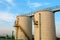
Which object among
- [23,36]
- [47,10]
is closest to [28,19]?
[23,36]

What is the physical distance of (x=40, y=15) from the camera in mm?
29688

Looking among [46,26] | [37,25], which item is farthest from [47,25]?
[37,25]

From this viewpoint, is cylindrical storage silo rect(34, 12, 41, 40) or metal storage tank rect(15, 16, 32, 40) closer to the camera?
cylindrical storage silo rect(34, 12, 41, 40)

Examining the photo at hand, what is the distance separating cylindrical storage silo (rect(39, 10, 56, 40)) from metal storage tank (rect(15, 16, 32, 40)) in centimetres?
717

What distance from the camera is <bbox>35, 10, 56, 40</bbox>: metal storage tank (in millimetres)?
28453

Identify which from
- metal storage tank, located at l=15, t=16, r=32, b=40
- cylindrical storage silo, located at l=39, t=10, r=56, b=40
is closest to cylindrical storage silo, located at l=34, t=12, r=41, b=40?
cylindrical storage silo, located at l=39, t=10, r=56, b=40

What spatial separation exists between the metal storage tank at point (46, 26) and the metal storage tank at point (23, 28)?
22.8ft

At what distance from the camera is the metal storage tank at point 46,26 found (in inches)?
1120

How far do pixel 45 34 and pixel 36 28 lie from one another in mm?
2616

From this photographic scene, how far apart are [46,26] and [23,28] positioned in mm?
8455

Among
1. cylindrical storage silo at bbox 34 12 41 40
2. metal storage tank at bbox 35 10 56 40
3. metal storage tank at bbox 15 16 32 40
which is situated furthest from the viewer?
metal storage tank at bbox 15 16 32 40

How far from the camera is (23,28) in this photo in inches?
1385

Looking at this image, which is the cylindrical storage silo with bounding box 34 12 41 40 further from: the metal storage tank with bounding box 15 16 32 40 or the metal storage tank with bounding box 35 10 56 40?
the metal storage tank with bounding box 15 16 32 40

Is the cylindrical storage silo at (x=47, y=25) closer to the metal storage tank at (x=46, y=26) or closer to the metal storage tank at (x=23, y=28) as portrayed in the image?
the metal storage tank at (x=46, y=26)
